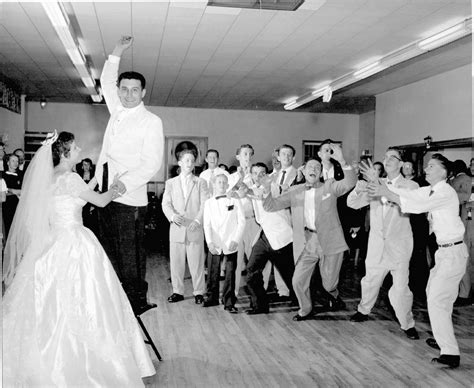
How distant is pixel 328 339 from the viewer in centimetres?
467

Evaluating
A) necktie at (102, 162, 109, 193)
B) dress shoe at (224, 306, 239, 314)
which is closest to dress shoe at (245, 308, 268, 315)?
dress shoe at (224, 306, 239, 314)

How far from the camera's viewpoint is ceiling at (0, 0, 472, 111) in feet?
19.2

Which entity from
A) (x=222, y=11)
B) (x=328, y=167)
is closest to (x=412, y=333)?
(x=328, y=167)

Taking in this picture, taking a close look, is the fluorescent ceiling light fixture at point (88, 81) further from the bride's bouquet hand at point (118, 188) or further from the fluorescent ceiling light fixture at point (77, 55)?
the bride's bouquet hand at point (118, 188)

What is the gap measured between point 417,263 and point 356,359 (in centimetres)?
297

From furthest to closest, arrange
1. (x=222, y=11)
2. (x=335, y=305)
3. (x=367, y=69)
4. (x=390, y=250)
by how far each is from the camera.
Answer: (x=367, y=69)
(x=222, y=11)
(x=335, y=305)
(x=390, y=250)

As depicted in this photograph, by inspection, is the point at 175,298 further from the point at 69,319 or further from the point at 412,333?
the point at 69,319

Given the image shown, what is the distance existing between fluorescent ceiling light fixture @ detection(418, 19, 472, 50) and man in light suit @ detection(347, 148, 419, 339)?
208 cm

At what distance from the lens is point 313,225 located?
211 inches

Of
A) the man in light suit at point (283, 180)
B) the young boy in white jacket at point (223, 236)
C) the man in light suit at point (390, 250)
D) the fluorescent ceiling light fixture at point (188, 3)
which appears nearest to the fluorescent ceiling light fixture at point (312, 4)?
the fluorescent ceiling light fixture at point (188, 3)

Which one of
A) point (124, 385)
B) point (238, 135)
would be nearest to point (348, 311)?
point (124, 385)

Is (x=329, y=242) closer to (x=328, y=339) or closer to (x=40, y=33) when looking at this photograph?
(x=328, y=339)

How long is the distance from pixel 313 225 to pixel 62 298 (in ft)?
9.39

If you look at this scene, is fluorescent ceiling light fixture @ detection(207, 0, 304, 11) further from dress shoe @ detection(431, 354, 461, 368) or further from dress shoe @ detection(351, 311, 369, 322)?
dress shoe @ detection(431, 354, 461, 368)
